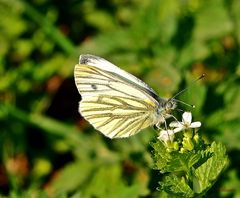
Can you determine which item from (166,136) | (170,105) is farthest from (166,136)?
(170,105)

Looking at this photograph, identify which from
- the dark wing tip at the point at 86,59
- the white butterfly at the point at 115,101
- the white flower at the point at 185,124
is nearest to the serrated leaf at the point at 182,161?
the white flower at the point at 185,124

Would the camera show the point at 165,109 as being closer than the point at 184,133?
No

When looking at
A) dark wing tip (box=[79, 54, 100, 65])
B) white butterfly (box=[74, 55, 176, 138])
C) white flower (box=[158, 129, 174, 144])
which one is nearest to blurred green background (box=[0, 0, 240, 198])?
white butterfly (box=[74, 55, 176, 138])

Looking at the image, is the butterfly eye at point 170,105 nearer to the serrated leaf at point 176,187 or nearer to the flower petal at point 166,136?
the flower petal at point 166,136

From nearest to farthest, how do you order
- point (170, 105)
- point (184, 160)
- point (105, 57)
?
point (184, 160)
point (170, 105)
point (105, 57)

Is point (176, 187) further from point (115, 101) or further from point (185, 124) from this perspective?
point (115, 101)

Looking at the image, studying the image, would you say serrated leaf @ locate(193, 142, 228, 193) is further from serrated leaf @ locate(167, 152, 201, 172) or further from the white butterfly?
the white butterfly

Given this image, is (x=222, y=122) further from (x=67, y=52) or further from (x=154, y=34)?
(x=67, y=52)

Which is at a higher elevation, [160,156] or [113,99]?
[113,99]
